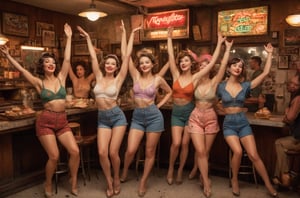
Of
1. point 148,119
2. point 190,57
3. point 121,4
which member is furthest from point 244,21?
point 148,119

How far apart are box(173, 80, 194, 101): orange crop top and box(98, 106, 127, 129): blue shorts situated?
34.4 inches

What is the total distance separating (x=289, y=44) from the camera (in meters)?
6.16

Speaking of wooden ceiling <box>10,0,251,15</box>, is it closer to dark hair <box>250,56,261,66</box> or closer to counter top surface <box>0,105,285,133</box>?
dark hair <box>250,56,261,66</box>

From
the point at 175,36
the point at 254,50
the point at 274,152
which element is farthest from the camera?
the point at 175,36

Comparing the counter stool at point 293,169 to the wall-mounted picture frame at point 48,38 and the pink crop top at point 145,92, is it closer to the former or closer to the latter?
the pink crop top at point 145,92

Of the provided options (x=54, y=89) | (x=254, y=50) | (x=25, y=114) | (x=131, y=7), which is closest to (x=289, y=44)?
(x=254, y=50)

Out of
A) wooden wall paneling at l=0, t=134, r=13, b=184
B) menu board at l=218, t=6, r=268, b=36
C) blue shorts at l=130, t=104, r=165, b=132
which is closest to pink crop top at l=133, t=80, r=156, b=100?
Result: blue shorts at l=130, t=104, r=165, b=132

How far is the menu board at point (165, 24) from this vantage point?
23.2ft

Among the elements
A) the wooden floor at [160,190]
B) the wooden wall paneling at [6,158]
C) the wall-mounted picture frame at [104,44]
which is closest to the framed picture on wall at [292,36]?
the wooden floor at [160,190]

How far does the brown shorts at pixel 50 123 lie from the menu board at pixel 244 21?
4.11 m

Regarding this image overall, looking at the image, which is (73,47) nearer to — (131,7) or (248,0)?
(131,7)

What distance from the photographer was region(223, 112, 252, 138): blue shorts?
4.30 m

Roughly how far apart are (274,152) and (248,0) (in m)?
3.34

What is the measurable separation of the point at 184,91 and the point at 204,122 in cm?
52
